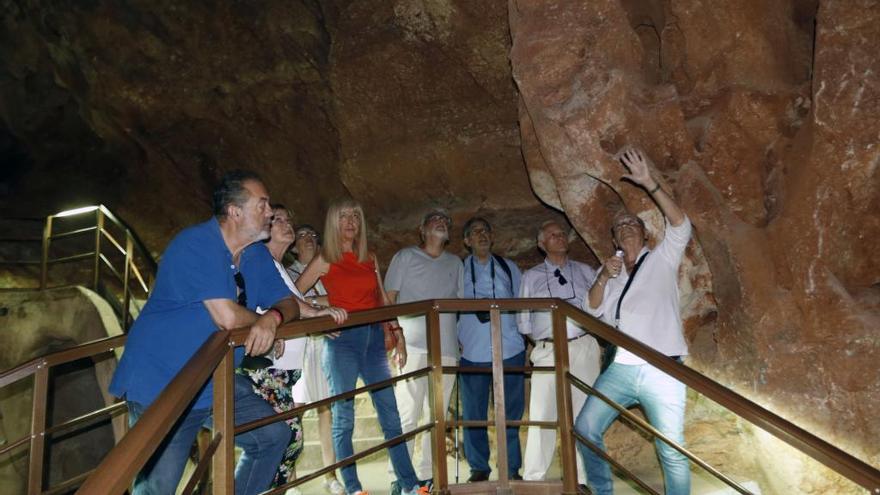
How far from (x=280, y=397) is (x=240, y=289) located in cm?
82

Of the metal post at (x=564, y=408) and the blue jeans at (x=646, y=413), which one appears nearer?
the blue jeans at (x=646, y=413)

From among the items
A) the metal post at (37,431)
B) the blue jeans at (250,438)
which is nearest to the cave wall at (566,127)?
the blue jeans at (250,438)

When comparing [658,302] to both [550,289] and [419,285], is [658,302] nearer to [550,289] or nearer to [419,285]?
[550,289]

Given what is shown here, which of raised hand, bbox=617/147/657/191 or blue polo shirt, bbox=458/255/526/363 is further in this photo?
blue polo shirt, bbox=458/255/526/363

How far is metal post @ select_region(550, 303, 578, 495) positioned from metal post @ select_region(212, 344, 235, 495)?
1992mm

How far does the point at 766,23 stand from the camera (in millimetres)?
5320

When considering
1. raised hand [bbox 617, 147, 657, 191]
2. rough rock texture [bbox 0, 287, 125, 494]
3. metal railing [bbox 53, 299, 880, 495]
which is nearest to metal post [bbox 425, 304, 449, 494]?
metal railing [bbox 53, 299, 880, 495]

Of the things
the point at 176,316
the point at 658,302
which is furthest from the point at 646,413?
the point at 176,316

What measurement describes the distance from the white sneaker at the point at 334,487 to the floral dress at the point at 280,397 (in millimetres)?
1206

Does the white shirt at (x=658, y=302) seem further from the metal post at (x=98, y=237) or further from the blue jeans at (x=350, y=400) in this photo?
the metal post at (x=98, y=237)

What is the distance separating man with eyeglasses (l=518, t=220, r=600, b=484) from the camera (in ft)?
16.4

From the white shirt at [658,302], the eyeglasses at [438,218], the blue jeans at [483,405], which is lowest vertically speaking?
the blue jeans at [483,405]

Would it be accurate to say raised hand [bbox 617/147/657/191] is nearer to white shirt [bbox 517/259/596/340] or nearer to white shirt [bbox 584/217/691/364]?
white shirt [bbox 584/217/691/364]

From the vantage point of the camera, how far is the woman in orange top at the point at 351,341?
4398 mm
